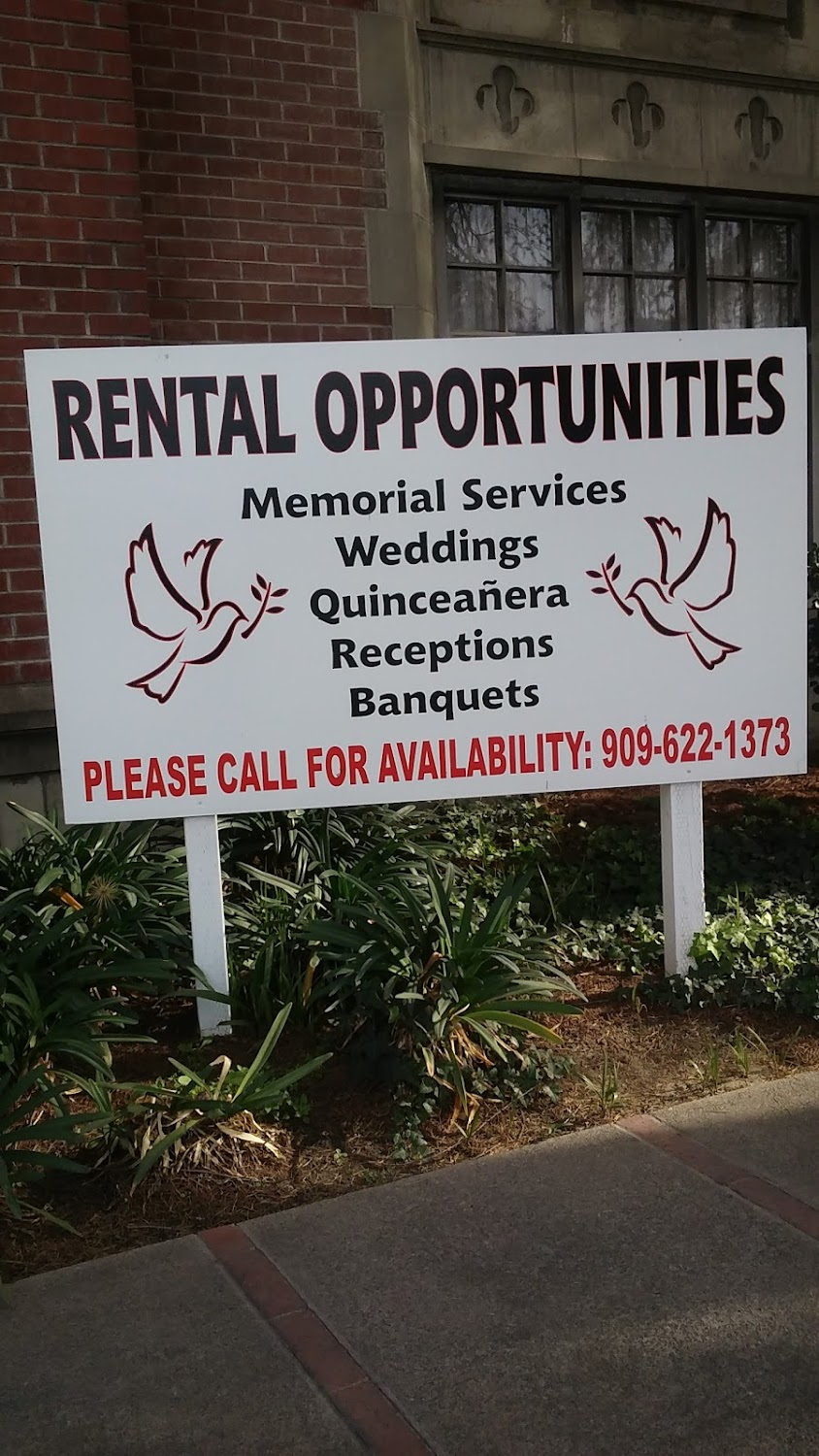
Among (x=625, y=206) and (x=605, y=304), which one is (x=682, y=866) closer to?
(x=605, y=304)

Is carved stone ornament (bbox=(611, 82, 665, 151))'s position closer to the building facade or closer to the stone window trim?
the building facade

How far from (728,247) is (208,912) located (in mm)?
5993

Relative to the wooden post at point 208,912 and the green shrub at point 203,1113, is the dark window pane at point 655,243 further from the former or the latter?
the green shrub at point 203,1113

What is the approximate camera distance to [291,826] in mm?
4742

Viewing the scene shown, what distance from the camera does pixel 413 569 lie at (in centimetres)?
375

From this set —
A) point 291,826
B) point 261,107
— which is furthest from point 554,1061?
point 261,107

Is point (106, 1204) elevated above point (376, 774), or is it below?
below

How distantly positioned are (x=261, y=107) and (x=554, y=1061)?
4760 mm

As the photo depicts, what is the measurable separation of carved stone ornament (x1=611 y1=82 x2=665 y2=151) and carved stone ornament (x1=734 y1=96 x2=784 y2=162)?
59 cm

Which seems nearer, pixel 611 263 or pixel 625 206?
pixel 625 206

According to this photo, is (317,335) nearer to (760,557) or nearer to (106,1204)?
(760,557)

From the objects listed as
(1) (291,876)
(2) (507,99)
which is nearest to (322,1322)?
(1) (291,876)

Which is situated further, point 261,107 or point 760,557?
point 261,107

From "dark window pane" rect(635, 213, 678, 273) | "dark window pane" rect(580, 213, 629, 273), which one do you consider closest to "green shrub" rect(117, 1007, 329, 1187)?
"dark window pane" rect(580, 213, 629, 273)
